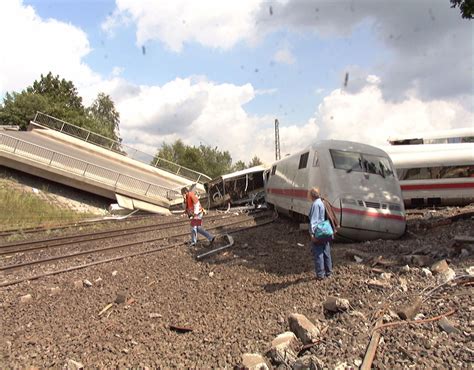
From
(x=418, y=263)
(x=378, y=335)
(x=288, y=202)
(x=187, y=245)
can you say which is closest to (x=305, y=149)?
(x=288, y=202)

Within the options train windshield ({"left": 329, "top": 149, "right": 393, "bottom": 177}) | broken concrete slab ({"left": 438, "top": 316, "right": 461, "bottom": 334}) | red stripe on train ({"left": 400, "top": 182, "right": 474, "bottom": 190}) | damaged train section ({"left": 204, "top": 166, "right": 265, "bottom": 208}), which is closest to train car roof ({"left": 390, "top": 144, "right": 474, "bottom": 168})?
red stripe on train ({"left": 400, "top": 182, "right": 474, "bottom": 190})

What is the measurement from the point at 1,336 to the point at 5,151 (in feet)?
69.8

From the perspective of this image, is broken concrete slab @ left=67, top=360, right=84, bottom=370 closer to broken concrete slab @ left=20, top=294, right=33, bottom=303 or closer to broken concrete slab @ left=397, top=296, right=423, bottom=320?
broken concrete slab @ left=20, top=294, right=33, bottom=303

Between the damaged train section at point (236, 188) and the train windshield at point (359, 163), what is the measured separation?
14.9 m

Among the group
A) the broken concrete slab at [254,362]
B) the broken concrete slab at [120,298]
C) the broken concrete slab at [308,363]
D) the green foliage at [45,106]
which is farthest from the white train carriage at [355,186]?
the green foliage at [45,106]

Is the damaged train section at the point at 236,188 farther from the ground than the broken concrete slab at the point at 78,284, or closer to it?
farther from the ground

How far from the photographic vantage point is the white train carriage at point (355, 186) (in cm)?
1020

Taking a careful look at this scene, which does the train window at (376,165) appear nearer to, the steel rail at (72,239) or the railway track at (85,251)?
the railway track at (85,251)

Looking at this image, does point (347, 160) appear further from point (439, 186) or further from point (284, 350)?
point (439, 186)

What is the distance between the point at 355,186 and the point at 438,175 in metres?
9.30

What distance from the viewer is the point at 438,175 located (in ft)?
59.5

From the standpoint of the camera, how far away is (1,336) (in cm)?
620

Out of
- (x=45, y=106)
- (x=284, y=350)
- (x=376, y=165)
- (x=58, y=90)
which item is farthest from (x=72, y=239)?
(x=58, y=90)

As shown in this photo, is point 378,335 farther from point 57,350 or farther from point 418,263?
point 57,350
